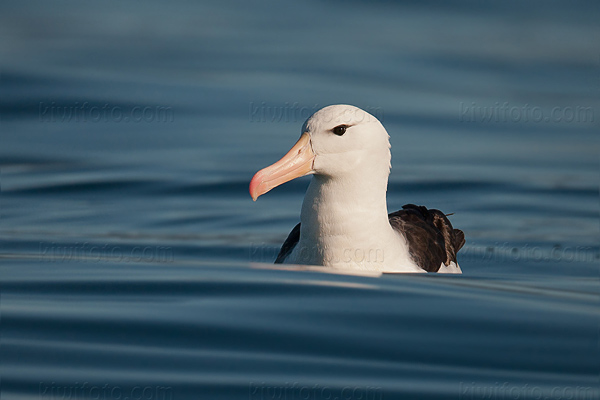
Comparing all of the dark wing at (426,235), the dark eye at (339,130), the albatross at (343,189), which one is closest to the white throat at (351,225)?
the albatross at (343,189)

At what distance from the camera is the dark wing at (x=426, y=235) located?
716cm

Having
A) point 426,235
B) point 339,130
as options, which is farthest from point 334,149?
point 426,235

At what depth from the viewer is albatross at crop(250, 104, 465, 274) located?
21.4 feet

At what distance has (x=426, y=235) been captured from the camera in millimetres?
7457

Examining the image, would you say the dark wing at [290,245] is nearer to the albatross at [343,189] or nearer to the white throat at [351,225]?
the albatross at [343,189]

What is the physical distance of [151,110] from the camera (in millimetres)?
15477

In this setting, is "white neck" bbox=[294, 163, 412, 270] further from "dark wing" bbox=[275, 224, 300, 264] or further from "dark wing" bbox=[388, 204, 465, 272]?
"dark wing" bbox=[275, 224, 300, 264]

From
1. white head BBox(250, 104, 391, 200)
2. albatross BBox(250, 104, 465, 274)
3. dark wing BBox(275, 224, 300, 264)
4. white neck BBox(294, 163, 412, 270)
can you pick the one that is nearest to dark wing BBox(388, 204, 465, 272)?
albatross BBox(250, 104, 465, 274)

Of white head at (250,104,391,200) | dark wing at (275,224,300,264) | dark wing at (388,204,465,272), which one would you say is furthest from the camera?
dark wing at (275,224,300,264)

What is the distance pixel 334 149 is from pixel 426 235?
4.54 ft

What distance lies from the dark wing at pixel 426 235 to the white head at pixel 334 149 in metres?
0.88

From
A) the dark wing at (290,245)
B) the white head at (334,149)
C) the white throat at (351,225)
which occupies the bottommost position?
the dark wing at (290,245)

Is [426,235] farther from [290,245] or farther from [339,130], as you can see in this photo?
[339,130]

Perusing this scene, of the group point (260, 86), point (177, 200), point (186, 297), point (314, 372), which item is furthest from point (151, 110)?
point (314, 372)
